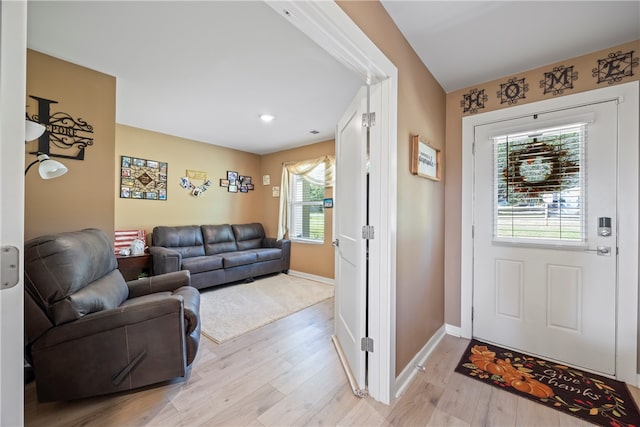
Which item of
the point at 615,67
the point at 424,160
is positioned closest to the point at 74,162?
the point at 424,160

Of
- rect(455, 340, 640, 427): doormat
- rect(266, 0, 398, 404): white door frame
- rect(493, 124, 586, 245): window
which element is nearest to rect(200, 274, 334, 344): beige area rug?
rect(266, 0, 398, 404): white door frame

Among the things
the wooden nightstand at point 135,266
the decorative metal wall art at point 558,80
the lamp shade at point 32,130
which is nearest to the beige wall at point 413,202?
the decorative metal wall art at point 558,80

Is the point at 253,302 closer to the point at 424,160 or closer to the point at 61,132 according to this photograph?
the point at 61,132

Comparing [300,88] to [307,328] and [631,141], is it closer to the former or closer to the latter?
[307,328]

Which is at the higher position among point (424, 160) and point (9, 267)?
point (424, 160)

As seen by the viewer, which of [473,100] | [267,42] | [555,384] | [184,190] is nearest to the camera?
[555,384]

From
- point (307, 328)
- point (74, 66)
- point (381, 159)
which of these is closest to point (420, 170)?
point (381, 159)

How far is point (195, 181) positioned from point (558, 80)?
4781 mm

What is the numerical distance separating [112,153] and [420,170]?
8.88ft

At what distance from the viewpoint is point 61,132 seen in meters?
2.10

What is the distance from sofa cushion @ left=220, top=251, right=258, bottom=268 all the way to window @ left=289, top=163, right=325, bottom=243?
3.12 ft

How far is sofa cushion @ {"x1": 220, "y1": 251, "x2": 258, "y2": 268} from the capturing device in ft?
13.3

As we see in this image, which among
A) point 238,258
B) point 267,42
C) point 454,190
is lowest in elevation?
point 238,258

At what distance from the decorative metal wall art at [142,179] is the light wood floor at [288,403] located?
2.67 meters
